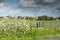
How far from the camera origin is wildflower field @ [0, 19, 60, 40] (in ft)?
62.6

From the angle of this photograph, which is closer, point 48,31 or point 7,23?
point 7,23

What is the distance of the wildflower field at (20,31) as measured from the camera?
19091 millimetres

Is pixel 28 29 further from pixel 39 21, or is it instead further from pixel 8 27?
pixel 39 21

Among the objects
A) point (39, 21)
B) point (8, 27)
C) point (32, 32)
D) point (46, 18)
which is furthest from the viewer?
point (39, 21)

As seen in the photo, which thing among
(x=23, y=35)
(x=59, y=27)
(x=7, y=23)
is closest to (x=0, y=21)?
(x=7, y=23)

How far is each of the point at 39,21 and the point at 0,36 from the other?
7.63 m

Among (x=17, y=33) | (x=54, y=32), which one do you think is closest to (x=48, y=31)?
(x=54, y=32)

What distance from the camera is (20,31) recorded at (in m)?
19.9

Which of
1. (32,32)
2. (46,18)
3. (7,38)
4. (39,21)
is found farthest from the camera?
(39,21)

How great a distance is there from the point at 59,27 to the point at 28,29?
4.76m

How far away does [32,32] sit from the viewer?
21.3 m

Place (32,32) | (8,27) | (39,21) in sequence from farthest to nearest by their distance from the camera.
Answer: (39,21) → (32,32) → (8,27)

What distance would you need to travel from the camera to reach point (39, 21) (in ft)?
85.1

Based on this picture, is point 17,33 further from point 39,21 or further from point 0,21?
point 39,21
